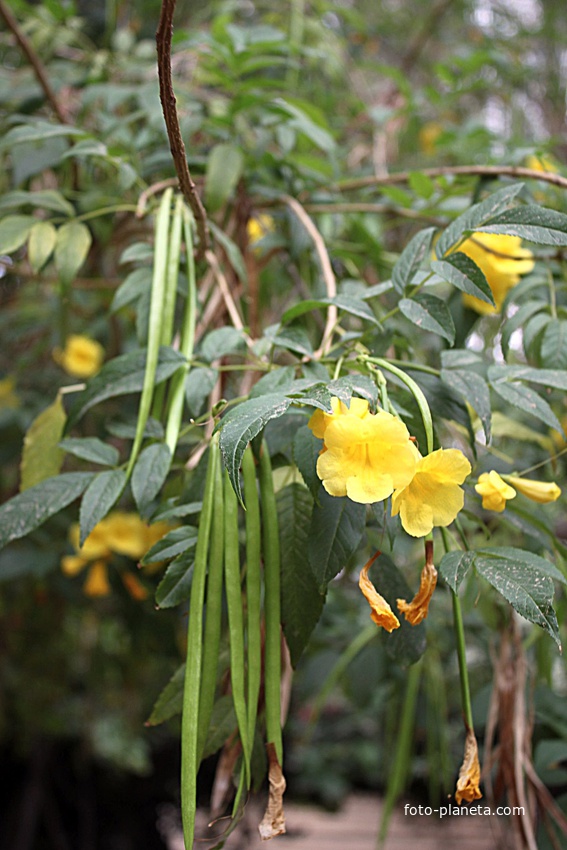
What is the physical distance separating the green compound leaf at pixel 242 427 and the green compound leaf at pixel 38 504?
18 cm

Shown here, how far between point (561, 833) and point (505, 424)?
0.44 meters

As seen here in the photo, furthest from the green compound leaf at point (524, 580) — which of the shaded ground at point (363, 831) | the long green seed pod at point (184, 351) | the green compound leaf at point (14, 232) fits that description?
the shaded ground at point (363, 831)

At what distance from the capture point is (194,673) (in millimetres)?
387

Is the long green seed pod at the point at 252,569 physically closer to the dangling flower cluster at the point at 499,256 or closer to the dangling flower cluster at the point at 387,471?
the dangling flower cluster at the point at 387,471

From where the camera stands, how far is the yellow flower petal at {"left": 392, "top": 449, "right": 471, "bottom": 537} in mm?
372

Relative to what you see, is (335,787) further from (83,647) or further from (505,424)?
(505,424)

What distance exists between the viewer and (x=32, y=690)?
1.43 meters

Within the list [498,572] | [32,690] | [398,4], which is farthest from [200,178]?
[398,4]

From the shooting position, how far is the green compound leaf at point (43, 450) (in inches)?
22.4

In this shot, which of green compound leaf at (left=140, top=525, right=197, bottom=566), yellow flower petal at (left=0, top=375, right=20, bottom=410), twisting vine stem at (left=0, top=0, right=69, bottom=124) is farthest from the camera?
yellow flower petal at (left=0, top=375, right=20, bottom=410)

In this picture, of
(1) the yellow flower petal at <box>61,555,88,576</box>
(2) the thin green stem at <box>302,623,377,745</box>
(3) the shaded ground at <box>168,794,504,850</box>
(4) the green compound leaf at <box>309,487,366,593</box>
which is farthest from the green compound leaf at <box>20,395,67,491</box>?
(3) the shaded ground at <box>168,794,504,850</box>

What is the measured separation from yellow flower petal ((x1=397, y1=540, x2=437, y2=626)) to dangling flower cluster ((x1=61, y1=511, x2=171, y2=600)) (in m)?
0.48

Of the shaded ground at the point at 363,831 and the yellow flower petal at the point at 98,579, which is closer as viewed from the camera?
the yellow flower petal at the point at 98,579

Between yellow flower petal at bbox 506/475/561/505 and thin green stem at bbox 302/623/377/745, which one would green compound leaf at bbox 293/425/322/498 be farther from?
thin green stem at bbox 302/623/377/745
